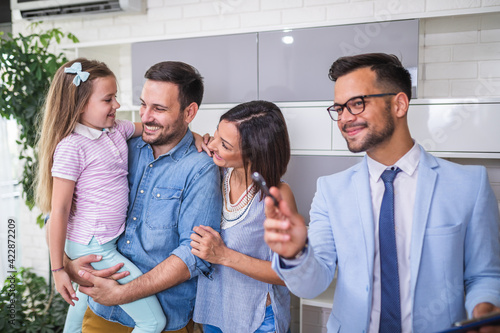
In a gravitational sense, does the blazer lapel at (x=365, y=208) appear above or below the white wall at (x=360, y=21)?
below

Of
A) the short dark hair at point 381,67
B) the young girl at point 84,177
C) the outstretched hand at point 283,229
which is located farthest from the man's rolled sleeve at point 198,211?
the short dark hair at point 381,67

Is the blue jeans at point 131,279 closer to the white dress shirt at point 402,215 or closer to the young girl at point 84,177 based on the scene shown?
the young girl at point 84,177

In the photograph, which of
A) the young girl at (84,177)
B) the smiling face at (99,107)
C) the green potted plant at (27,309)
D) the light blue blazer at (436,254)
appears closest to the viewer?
the light blue blazer at (436,254)

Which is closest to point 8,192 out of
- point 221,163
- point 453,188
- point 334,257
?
point 221,163

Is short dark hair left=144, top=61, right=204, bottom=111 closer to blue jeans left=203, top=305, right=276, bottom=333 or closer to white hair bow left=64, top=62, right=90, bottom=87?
white hair bow left=64, top=62, right=90, bottom=87

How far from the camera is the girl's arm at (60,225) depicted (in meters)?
1.65

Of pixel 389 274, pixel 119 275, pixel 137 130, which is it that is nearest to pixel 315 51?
pixel 137 130

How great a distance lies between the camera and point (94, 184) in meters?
1.72

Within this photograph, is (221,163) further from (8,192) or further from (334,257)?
(8,192)

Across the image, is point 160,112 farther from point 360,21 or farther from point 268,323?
point 360,21

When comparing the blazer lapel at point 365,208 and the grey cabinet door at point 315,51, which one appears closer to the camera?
the blazer lapel at point 365,208

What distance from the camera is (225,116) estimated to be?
1.72 m

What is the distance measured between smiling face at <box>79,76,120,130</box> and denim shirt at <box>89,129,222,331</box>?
221 millimetres

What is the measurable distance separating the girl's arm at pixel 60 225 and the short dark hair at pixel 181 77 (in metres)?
0.53
